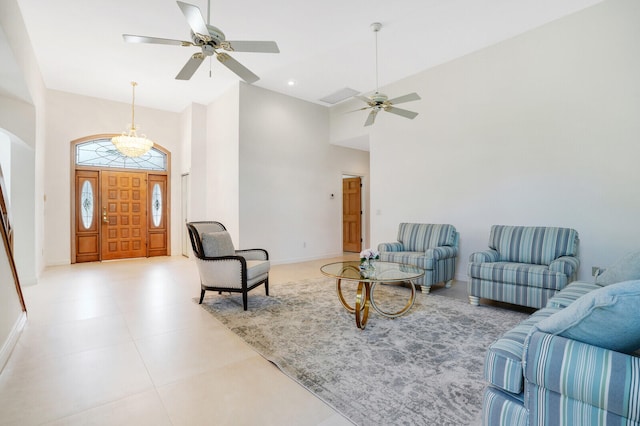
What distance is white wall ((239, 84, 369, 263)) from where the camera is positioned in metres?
6.07

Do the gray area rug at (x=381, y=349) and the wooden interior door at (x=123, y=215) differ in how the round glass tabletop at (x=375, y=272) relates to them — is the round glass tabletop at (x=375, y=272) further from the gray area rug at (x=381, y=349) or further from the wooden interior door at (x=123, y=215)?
the wooden interior door at (x=123, y=215)

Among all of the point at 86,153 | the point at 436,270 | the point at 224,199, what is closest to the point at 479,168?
the point at 436,270

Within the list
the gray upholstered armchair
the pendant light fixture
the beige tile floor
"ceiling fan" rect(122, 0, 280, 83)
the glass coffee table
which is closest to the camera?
the beige tile floor

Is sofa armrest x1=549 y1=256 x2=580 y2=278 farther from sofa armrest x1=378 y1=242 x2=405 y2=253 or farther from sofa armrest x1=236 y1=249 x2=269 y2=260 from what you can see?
sofa armrest x1=236 y1=249 x2=269 y2=260

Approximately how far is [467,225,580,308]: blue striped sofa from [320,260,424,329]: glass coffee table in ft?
2.92

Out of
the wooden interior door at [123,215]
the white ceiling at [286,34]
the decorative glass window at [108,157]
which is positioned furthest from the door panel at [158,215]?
the white ceiling at [286,34]

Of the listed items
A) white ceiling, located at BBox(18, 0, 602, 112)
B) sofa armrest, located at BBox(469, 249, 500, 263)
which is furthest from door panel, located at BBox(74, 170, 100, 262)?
sofa armrest, located at BBox(469, 249, 500, 263)

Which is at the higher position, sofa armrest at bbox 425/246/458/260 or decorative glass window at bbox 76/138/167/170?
decorative glass window at bbox 76/138/167/170

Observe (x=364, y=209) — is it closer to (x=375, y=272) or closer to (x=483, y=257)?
(x=483, y=257)

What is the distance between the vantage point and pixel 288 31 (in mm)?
4188

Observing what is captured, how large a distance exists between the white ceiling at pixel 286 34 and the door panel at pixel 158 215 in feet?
7.50

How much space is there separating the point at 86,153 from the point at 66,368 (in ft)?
19.5

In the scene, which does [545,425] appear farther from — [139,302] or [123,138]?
[123,138]

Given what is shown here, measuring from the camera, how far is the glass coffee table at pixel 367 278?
292 cm
